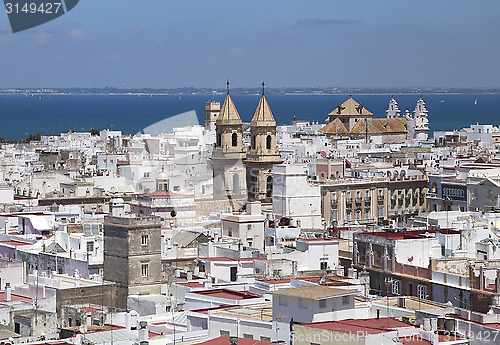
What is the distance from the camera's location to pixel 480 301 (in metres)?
26.5

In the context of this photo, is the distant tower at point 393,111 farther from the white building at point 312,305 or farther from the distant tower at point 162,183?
the white building at point 312,305

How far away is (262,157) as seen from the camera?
5128 centimetres

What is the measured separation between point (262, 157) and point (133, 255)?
873 inches

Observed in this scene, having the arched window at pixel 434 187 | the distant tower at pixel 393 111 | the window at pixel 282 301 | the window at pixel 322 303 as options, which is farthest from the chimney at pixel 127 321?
the distant tower at pixel 393 111

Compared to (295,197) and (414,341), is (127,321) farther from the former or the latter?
(295,197)

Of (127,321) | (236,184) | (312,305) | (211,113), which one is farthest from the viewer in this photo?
(211,113)

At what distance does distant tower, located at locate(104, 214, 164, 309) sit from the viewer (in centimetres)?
2939

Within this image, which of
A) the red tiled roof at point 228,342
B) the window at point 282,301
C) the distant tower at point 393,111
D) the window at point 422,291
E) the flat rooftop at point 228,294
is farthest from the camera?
the distant tower at point 393,111

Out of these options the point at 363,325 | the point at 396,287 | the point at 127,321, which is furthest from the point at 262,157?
the point at 363,325

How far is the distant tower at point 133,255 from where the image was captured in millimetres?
29391

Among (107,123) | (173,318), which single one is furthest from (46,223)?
(107,123)

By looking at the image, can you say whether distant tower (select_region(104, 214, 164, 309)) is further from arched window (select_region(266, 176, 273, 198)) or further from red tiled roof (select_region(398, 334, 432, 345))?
arched window (select_region(266, 176, 273, 198))

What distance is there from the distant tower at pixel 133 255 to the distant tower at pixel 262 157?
21.3 meters

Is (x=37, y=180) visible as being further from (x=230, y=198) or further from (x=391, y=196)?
(x=391, y=196)
